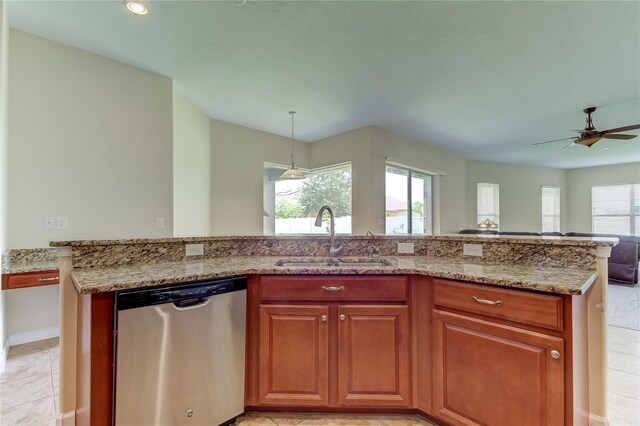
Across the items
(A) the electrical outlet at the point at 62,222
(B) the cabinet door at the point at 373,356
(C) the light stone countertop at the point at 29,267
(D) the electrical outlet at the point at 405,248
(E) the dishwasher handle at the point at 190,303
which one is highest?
(A) the electrical outlet at the point at 62,222

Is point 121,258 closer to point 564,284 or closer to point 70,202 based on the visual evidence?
point 70,202

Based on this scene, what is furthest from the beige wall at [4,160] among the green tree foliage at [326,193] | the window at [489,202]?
the window at [489,202]

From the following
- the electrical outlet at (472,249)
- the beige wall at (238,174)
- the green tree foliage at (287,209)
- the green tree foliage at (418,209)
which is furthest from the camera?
the green tree foliage at (418,209)

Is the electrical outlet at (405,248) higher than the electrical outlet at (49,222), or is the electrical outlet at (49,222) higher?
the electrical outlet at (49,222)

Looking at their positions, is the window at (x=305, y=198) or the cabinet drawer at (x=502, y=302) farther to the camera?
the window at (x=305, y=198)

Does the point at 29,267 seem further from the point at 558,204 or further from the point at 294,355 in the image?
the point at 558,204

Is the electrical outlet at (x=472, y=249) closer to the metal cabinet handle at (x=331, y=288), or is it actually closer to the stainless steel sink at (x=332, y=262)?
the stainless steel sink at (x=332, y=262)

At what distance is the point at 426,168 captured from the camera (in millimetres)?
6121

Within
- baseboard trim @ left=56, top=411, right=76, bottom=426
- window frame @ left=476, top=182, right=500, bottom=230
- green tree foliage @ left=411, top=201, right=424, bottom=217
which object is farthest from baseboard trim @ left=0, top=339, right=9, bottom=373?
window frame @ left=476, top=182, right=500, bottom=230

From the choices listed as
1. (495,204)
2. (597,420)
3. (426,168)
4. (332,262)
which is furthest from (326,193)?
(495,204)

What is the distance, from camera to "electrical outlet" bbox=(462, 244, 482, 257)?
1.96 meters

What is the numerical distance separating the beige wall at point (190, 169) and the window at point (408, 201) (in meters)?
3.03

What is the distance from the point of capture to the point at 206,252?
2.10m

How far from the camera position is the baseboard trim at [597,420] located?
1.45 m
